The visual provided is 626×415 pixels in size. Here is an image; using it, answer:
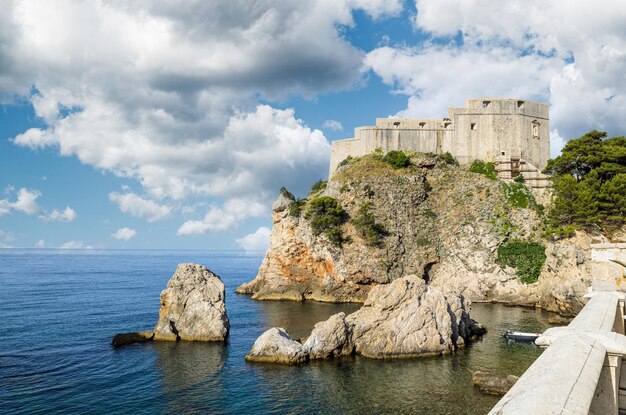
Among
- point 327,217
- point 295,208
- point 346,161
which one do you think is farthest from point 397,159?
point 295,208

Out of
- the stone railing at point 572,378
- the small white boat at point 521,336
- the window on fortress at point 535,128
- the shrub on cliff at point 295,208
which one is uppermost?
the window on fortress at point 535,128

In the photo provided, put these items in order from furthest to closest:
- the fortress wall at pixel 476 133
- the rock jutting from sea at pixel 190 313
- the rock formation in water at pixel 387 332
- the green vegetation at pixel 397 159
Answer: the fortress wall at pixel 476 133, the green vegetation at pixel 397 159, the rock jutting from sea at pixel 190 313, the rock formation in water at pixel 387 332

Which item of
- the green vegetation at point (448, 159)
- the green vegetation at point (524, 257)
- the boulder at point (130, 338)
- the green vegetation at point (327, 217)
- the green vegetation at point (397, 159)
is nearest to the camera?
the boulder at point (130, 338)

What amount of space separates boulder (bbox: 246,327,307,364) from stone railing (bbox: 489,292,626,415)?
22.4m

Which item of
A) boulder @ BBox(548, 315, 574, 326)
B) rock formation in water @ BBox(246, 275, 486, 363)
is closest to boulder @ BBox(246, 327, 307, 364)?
rock formation in water @ BBox(246, 275, 486, 363)

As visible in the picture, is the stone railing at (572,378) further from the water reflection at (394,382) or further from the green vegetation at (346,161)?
the green vegetation at (346,161)

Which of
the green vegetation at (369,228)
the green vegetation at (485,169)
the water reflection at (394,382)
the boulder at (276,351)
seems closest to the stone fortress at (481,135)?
the green vegetation at (485,169)

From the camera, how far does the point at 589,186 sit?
4519cm

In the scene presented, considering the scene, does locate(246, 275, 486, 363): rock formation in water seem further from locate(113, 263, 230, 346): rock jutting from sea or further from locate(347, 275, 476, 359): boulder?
locate(113, 263, 230, 346): rock jutting from sea

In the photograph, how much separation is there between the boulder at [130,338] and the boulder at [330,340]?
12.9 m

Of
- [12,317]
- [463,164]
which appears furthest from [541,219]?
[12,317]

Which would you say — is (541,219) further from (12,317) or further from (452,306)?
(12,317)

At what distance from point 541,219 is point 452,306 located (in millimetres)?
26548

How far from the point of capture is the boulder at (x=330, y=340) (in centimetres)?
2830
